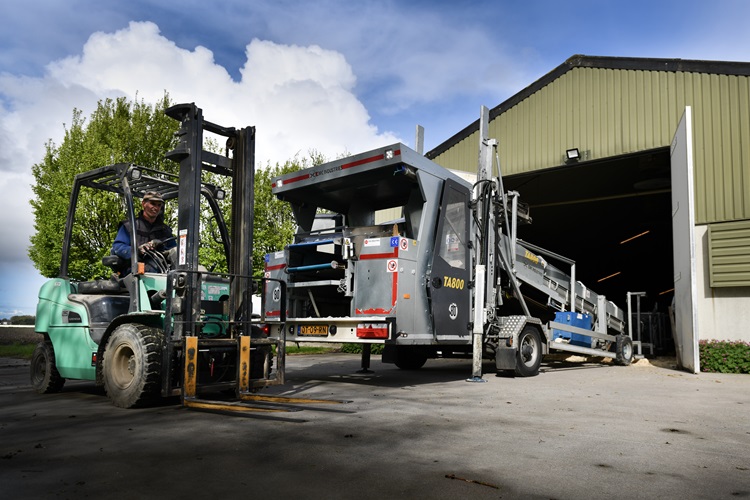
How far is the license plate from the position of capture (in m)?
8.41

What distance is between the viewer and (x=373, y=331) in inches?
309

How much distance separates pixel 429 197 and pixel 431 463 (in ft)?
17.1

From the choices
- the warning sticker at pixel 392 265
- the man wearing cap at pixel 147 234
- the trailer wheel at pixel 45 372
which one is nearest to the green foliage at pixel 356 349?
the warning sticker at pixel 392 265

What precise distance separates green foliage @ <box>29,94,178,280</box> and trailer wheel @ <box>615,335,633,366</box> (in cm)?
1493

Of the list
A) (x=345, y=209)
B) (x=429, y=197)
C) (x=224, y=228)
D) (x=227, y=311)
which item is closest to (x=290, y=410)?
(x=227, y=311)

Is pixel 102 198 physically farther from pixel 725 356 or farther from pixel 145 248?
pixel 725 356

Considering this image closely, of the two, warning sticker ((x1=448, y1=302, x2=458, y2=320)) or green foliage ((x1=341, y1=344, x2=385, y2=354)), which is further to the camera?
green foliage ((x1=341, y1=344, x2=385, y2=354))

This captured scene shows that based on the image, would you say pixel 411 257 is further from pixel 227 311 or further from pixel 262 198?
pixel 262 198

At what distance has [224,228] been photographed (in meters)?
7.61

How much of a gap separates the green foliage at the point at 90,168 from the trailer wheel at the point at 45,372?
1150 centimetres

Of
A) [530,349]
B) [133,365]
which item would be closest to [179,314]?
[133,365]

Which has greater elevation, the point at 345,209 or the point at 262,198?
the point at 262,198

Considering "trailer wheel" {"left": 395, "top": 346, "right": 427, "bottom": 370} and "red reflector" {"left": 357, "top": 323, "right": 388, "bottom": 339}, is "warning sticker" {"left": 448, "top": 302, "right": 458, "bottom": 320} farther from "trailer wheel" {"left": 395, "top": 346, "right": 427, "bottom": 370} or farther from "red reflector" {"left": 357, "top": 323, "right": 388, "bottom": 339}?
"trailer wheel" {"left": 395, "top": 346, "right": 427, "bottom": 370}

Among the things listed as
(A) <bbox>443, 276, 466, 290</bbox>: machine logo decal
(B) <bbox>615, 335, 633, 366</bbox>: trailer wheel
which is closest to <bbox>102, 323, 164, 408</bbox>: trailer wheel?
(A) <bbox>443, 276, 466, 290</bbox>: machine logo decal
